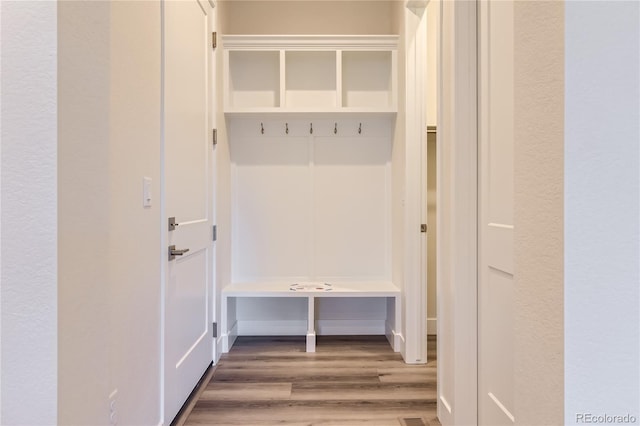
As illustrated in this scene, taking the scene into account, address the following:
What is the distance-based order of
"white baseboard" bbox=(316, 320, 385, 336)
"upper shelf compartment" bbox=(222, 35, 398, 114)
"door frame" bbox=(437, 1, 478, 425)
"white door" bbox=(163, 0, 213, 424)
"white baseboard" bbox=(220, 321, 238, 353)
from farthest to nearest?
1. "white baseboard" bbox=(316, 320, 385, 336)
2. "upper shelf compartment" bbox=(222, 35, 398, 114)
3. "white baseboard" bbox=(220, 321, 238, 353)
4. "white door" bbox=(163, 0, 213, 424)
5. "door frame" bbox=(437, 1, 478, 425)

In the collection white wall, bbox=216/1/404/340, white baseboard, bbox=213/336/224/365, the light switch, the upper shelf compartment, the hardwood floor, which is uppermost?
white wall, bbox=216/1/404/340

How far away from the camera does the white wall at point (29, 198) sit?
32.8 inches

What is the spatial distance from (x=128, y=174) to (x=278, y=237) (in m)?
1.91

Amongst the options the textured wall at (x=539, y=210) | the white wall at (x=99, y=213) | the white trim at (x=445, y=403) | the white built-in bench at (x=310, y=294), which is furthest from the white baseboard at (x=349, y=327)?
the textured wall at (x=539, y=210)

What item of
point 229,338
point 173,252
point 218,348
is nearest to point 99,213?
point 173,252

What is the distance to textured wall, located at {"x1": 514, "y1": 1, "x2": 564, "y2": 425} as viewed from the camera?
77cm

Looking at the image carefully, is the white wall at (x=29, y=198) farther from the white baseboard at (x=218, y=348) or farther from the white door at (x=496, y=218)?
the white baseboard at (x=218, y=348)

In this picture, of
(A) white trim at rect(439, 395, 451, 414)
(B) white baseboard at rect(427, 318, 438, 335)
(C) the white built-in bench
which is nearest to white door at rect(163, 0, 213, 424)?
(C) the white built-in bench

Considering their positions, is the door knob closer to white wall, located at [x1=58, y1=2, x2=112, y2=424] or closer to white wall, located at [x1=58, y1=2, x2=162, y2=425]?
white wall, located at [x1=58, y1=2, x2=162, y2=425]

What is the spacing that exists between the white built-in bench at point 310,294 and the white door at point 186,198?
1.04 feet

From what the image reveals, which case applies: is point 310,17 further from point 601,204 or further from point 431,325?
point 601,204

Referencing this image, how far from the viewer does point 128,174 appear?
5.04ft

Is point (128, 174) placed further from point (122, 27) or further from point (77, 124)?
point (77, 124)

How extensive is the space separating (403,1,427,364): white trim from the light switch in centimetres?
170
